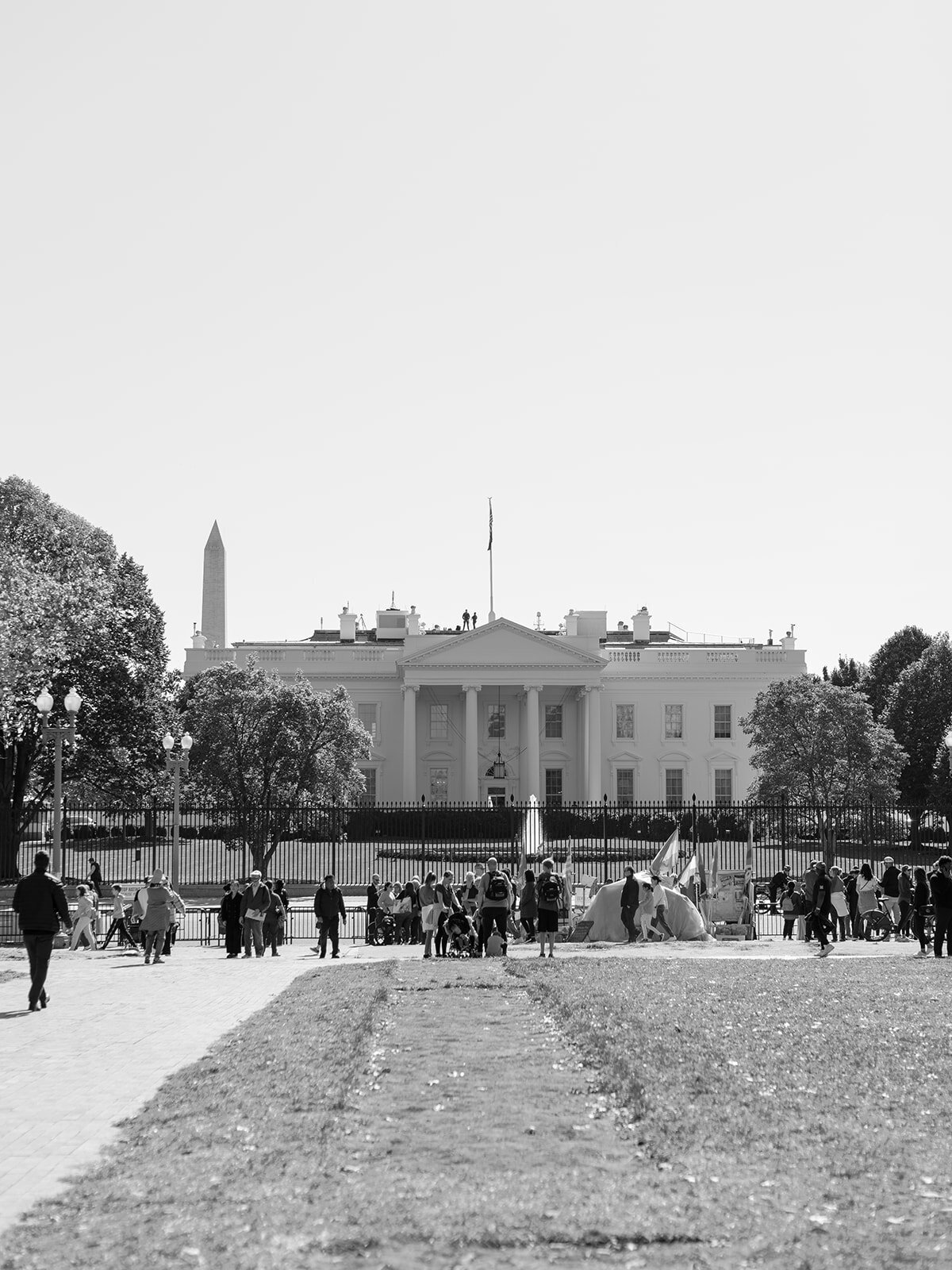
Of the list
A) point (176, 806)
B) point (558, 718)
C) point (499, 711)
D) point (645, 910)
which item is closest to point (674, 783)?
point (558, 718)

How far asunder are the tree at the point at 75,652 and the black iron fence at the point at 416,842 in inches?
94.5

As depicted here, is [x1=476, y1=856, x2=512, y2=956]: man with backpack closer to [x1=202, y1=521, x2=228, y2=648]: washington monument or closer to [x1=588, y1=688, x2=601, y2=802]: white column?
[x1=588, y1=688, x2=601, y2=802]: white column

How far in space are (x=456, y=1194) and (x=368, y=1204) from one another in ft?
1.46

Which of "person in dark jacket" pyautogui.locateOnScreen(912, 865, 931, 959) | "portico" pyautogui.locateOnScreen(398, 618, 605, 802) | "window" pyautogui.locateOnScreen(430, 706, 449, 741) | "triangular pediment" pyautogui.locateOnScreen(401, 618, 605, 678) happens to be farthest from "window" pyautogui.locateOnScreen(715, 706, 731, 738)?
"person in dark jacket" pyautogui.locateOnScreen(912, 865, 931, 959)

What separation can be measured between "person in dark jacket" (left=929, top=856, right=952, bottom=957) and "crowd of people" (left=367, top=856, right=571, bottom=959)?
5.68 meters

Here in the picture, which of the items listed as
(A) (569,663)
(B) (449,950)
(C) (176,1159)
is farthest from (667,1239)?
(A) (569,663)

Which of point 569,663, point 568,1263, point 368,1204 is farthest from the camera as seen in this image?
point 569,663

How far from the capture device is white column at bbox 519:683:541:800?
85000 mm

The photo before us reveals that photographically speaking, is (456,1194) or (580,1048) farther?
(580,1048)

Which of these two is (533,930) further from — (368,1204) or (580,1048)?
(368,1204)

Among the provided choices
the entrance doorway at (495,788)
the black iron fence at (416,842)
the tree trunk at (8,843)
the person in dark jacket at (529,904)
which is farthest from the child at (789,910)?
the entrance doorway at (495,788)

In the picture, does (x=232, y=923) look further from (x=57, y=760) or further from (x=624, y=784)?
(x=624, y=784)

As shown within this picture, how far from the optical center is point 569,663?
84.7 meters

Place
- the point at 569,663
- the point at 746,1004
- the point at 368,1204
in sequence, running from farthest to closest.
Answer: the point at 569,663 → the point at 746,1004 → the point at 368,1204
